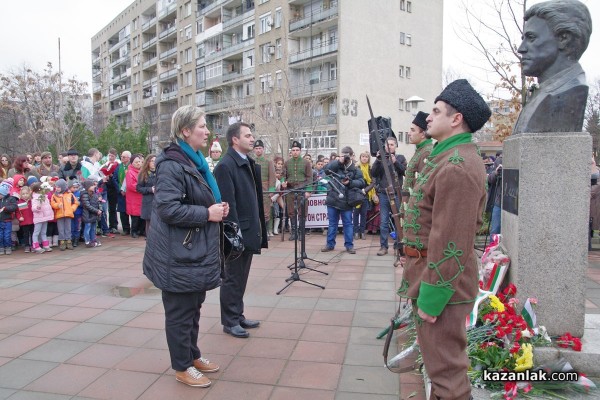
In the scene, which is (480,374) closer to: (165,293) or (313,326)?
(313,326)

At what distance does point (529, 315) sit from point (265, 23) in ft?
130

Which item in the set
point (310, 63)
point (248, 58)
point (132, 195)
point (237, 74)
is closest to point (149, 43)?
point (237, 74)

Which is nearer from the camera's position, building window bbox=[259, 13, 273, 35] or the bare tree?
the bare tree

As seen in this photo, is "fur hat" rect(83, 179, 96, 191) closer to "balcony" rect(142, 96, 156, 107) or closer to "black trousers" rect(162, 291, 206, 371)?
"black trousers" rect(162, 291, 206, 371)

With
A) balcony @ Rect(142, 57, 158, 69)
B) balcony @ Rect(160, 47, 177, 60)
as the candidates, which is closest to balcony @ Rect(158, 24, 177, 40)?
balcony @ Rect(160, 47, 177, 60)

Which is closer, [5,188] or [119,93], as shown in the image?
[5,188]

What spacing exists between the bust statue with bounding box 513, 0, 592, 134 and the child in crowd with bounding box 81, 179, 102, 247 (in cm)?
837

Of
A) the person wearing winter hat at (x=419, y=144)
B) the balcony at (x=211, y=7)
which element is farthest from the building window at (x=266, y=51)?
the person wearing winter hat at (x=419, y=144)

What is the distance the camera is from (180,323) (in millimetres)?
3535

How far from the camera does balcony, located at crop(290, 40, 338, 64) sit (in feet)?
113

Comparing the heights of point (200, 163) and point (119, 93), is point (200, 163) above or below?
below

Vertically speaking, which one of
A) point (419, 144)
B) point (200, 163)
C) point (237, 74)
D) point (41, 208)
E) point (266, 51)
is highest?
point (266, 51)

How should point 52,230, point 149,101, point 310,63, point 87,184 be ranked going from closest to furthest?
point 52,230, point 87,184, point 310,63, point 149,101

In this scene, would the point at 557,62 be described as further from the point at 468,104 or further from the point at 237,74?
the point at 237,74
